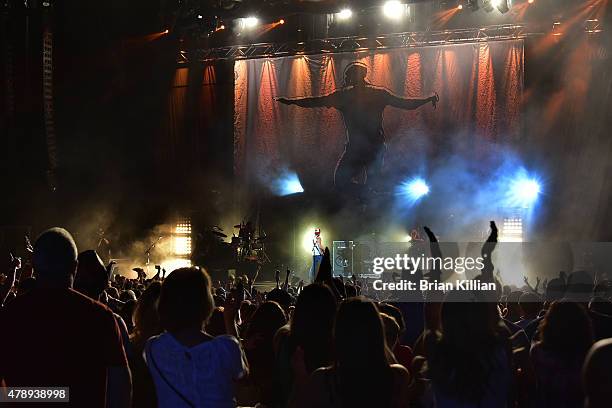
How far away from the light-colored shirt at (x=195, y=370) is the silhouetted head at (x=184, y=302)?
8cm

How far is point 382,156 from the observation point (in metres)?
17.5

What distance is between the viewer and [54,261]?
2.58 metres

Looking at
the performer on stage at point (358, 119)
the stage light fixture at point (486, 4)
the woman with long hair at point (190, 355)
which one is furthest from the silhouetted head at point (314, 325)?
the performer on stage at point (358, 119)

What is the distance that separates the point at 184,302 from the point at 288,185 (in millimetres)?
15890

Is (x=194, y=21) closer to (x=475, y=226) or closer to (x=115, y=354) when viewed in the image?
(x=475, y=226)

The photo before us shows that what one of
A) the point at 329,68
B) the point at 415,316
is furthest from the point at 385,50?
the point at 415,316

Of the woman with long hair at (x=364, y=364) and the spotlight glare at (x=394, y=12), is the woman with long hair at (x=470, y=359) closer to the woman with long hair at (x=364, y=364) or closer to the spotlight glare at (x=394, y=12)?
the woman with long hair at (x=364, y=364)

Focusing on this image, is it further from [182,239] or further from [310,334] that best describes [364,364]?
[182,239]

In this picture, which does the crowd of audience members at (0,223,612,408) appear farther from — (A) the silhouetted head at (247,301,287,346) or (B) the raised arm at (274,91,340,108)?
(B) the raised arm at (274,91,340,108)

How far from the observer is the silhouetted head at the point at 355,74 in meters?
17.4

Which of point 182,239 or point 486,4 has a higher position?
point 486,4

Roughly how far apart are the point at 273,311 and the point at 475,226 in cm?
1367

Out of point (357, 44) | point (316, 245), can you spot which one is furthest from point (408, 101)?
point (316, 245)

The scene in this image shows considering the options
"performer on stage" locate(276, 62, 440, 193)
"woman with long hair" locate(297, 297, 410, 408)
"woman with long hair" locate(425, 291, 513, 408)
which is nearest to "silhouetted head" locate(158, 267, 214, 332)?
"woman with long hair" locate(297, 297, 410, 408)
